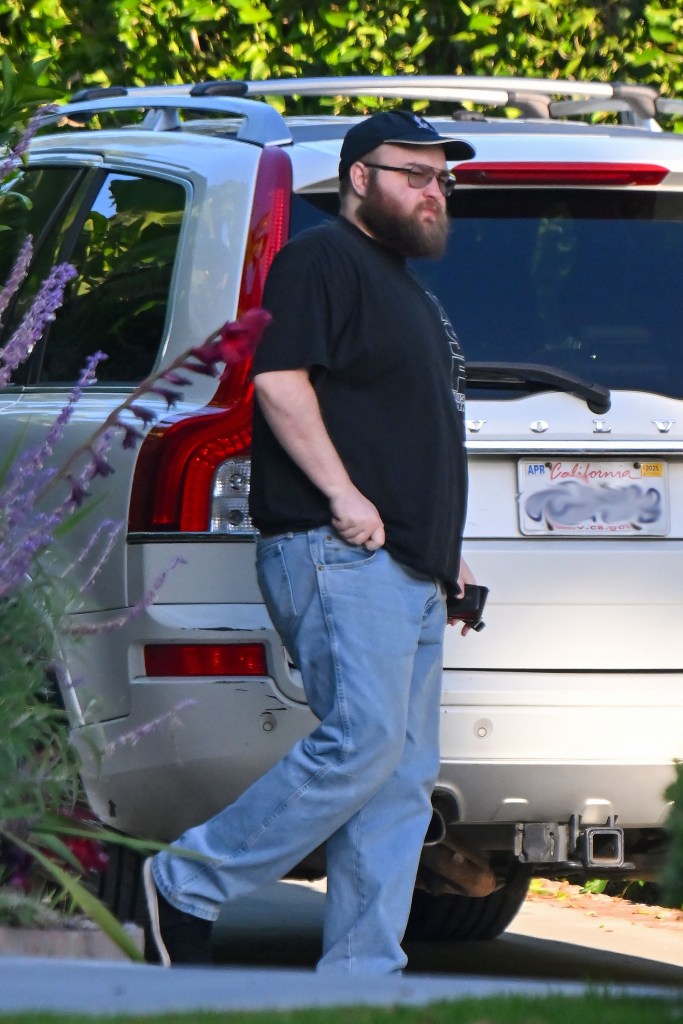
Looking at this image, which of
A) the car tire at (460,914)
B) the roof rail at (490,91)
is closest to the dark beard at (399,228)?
the roof rail at (490,91)

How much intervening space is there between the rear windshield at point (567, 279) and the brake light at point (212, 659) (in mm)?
855

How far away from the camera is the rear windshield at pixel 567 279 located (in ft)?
14.2

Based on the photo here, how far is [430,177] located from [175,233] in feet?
2.13

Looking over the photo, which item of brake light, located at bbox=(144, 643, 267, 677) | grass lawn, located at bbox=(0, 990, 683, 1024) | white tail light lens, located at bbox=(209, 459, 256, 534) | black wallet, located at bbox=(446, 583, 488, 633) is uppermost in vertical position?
white tail light lens, located at bbox=(209, 459, 256, 534)

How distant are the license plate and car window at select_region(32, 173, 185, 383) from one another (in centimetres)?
93

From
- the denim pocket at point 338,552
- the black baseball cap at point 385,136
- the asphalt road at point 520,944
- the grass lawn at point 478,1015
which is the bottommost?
the asphalt road at point 520,944

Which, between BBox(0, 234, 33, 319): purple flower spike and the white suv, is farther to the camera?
the white suv

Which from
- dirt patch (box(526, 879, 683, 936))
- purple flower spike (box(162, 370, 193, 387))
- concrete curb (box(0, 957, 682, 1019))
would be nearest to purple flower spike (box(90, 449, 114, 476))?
purple flower spike (box(162, 370, 193, 387))

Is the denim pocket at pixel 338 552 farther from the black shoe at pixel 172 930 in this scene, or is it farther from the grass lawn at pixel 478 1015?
the grass lawn at pixel 478 1015

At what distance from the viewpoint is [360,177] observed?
4105 mm

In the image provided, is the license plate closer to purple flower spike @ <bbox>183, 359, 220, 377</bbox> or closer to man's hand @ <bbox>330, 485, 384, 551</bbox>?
man's hand @ <bbox>330, 485, 384, 551</bbox>

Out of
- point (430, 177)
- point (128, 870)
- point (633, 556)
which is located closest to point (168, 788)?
point (128, 870)

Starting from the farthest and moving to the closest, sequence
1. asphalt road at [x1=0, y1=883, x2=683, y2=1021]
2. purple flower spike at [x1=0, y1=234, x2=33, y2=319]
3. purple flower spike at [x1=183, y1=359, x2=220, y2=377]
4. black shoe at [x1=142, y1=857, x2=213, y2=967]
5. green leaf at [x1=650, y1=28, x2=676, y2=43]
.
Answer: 1. green leaf at [x1=650, y1=28, x2=676, y2=43]
2. black shoe at [x1=142, y1=857, x2=213, y2=967]
3. purple flower spike at [x1=0, y1=234, x2=33, y2=319]
4. purple flower spike at [x1=183, y1=359, x2=220, y2=377]
5. asphalt road at [x1=0, y1=883, x2=683, y2=1021]

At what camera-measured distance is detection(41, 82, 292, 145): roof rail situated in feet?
14.4
